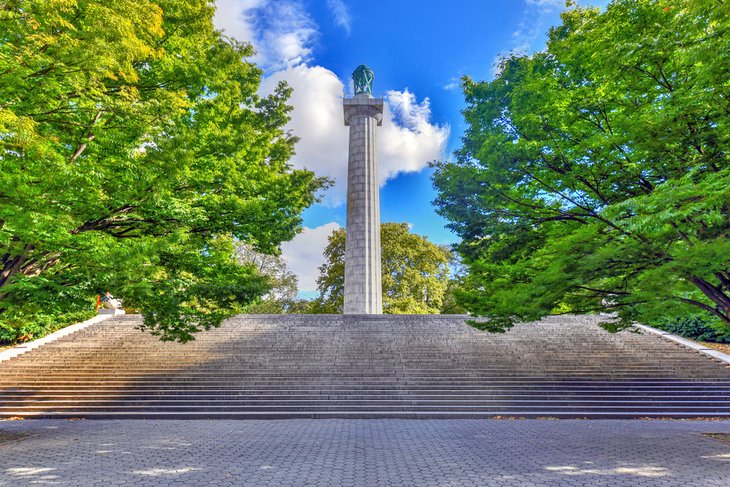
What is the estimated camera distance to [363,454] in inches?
304

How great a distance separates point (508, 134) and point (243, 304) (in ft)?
24.8

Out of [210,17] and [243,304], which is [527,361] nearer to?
[243,304]

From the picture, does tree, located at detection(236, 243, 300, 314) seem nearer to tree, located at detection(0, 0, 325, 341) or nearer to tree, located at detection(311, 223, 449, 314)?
tree, located at detection(311, 223, 449, 314)

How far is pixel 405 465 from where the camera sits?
22.8 feet

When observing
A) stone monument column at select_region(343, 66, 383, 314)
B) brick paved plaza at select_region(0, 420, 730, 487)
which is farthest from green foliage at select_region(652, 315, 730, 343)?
stone monument column at select_region(343, 66, 383, 314)

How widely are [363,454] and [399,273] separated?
27.2 meters

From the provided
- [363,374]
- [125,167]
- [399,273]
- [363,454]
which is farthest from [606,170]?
[399,273]

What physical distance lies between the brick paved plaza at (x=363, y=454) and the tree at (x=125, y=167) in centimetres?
283

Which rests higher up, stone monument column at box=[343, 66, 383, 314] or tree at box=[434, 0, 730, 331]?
stone monument column at box=[343, 66, 383, 314]

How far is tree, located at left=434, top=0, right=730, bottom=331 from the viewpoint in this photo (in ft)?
21.6

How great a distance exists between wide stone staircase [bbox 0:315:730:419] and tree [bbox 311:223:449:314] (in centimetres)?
1312

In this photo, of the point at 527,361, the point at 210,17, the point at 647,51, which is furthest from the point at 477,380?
the point at 210,17

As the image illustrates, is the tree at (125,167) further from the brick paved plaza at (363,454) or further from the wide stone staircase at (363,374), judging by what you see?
the wide stone staircase at (363,374)

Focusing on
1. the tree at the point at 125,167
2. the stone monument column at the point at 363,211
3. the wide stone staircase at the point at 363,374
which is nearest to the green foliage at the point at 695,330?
the wide stone staircase at the point at 363,374
